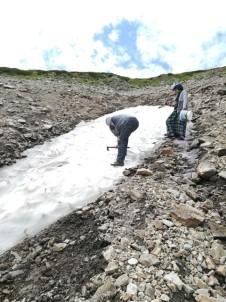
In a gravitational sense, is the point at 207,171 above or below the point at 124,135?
below

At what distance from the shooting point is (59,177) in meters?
10.5

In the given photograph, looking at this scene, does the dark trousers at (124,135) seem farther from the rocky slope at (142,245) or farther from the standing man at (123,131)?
the rocky slope at (142,245)

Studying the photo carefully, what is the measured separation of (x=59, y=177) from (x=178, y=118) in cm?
568

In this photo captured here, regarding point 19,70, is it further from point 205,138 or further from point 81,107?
point 205,138

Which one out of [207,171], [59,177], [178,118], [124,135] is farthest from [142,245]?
[178,118]

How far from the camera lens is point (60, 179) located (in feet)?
33.9

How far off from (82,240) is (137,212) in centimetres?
136

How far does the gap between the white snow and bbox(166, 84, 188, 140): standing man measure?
0.76 m

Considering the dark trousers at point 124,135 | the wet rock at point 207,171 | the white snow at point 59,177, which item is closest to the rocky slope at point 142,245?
the wet rock at point 207,171

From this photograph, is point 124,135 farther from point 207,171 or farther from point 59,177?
point 207,171

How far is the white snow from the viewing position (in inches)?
322

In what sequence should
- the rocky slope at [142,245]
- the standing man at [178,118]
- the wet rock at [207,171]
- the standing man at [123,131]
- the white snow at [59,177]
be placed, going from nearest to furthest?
the rocky slope at [142,245] → the white snow at [59,177] → the wet rock at [207,171] → the standing man at [123,131] → the standing man at [178,118]

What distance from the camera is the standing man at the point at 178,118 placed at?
1318cm

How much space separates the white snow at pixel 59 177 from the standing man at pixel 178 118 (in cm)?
76
